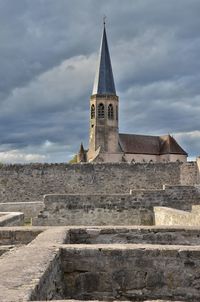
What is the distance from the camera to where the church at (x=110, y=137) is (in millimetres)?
67875

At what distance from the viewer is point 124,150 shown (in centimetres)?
6650

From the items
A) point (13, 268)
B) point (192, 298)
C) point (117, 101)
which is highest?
point (117, 101)

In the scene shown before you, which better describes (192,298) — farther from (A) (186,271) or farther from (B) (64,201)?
(B) (64,201)

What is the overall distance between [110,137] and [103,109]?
5940 mm

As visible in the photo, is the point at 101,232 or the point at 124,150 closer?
the point at 101,232

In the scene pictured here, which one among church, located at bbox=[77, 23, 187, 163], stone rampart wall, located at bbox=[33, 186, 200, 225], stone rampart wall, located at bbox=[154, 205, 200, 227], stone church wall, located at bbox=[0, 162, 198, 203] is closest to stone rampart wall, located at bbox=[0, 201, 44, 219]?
stone rampart wall, located at bbox=[33, 186, 200, 225]

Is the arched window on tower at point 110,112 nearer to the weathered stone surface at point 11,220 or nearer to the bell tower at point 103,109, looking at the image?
the bell tower at point 103,109

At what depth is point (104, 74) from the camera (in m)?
72.1

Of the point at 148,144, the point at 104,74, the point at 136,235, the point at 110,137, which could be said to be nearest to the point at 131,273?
the point at 136,235

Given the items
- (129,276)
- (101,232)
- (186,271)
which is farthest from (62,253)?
(101,232)

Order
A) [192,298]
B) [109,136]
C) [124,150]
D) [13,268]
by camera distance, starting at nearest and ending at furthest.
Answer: [13,268], [192,298], [124,150], [109,136]

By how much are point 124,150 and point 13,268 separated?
6267cm

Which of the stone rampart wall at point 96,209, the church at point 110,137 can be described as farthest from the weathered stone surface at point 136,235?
the church at point 110,137

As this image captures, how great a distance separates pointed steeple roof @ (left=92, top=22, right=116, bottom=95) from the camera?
71125 millimetres
